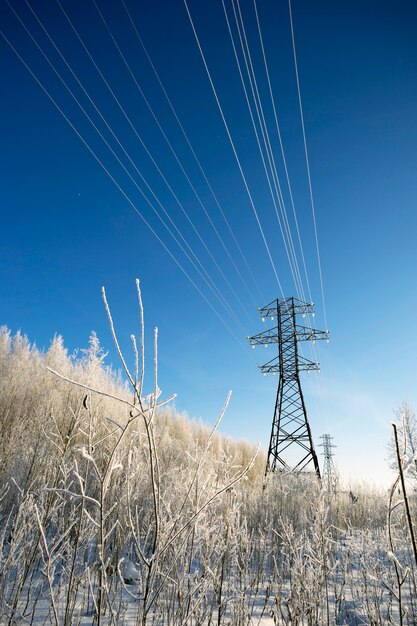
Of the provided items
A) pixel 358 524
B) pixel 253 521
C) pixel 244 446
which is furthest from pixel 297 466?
pixel 244 446

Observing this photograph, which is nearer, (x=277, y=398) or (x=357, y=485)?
(x=357, y=485)

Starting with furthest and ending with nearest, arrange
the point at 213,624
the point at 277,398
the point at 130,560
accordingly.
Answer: the point at 277,398, the point at 130,560, the point at 213,624

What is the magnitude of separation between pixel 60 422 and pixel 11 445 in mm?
999

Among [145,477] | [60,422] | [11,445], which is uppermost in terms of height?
[60,422]

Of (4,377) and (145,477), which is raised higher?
(4,377)

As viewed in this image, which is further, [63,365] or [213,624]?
[63,365]

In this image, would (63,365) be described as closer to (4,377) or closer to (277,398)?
(4,377)

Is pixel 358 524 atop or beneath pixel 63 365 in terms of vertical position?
beneath

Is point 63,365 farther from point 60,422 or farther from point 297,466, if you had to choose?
point 297,466

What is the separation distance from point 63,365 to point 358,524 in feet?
32.6

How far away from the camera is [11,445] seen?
641 centimetres

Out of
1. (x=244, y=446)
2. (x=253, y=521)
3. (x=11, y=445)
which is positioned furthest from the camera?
(x=244, y=446)

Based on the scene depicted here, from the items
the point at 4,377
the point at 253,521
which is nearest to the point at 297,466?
the point at 253,521

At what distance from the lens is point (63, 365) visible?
10.6 m
